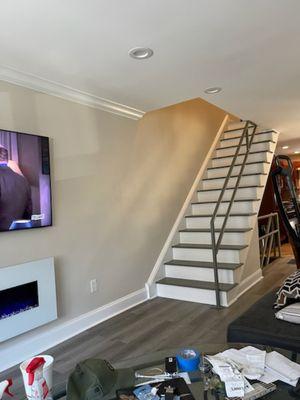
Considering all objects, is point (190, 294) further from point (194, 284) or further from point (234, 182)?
point (234, 182)

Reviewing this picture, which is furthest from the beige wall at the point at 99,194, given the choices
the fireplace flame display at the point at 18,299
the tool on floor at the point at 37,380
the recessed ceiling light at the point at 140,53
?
the tool on floor at the point at 37,380

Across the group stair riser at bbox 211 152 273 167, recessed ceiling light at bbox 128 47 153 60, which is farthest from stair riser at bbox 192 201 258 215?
recessed ceiling light at bbox 128 47 153 60

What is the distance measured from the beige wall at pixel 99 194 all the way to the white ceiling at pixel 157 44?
35cm

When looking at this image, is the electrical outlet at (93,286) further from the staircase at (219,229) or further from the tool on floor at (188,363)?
the tool on floor at (188,363)

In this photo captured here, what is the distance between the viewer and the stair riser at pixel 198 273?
370 cm

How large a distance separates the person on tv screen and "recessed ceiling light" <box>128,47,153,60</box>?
3.89ft

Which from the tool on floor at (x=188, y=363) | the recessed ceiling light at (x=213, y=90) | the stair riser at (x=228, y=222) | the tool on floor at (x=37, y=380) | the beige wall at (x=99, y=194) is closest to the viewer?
the tool on floor at (x=37, y=380)

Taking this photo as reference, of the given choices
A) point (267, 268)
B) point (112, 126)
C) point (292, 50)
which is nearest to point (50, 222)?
point (112, 126)

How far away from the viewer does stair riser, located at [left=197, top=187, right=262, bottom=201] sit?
468cm

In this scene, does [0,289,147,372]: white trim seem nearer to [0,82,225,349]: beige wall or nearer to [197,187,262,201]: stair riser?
[0,82,225,349]: beige wall

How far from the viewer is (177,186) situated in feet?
15.2

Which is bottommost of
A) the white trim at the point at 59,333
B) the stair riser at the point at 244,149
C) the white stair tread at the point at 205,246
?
the white trim at the point at 59,333

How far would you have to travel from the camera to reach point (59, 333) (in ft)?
9.23

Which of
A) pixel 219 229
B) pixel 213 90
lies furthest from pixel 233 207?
pixel 213 90
